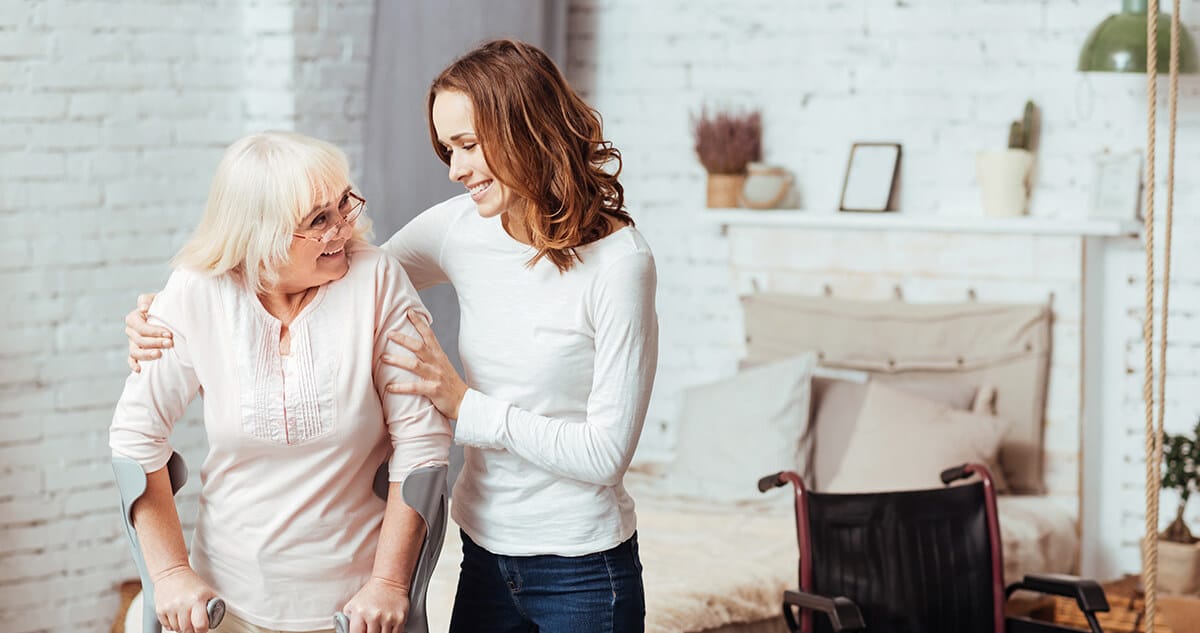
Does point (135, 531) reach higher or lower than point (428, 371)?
lower

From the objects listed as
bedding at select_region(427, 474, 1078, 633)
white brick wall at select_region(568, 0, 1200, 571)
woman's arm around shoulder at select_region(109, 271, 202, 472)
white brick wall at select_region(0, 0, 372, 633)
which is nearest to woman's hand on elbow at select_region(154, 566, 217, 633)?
woman's arm around shoulder at select_region(109, 271, 202, 472)

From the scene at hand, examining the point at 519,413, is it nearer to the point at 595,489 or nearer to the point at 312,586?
the point at 595,489

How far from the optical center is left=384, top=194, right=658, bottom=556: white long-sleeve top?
180 centimetres

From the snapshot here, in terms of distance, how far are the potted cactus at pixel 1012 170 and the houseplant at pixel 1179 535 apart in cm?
78

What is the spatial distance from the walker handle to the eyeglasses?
46 cm

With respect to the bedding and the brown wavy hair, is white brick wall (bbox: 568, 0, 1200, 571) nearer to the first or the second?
the bedding

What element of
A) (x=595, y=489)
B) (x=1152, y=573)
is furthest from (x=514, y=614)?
(x=1152, y=573)

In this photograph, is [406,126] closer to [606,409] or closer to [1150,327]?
[606,409]

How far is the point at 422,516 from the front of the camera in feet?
5.95

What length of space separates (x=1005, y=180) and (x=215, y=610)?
2.94 metres

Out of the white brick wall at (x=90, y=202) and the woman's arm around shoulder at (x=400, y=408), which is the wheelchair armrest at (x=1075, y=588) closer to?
the woman's arm around shoulder at (x=400, y=408)

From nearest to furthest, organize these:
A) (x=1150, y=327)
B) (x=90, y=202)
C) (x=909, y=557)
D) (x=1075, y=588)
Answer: (x=1150, y=327), (x=1075, y=588), (x=909, y=557), (x=90, y=202)

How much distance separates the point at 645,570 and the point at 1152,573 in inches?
50.6

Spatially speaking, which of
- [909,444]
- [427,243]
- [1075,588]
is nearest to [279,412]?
[427,243]
